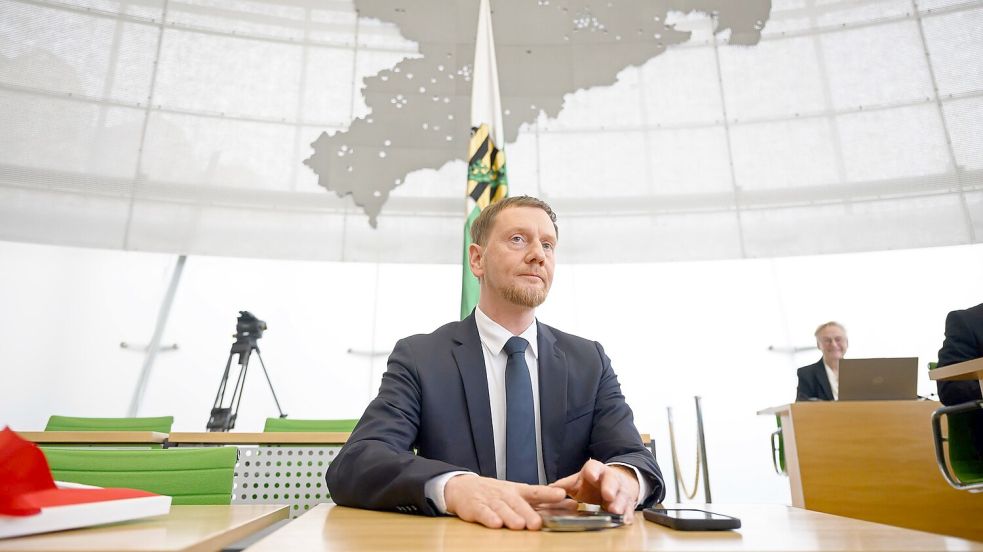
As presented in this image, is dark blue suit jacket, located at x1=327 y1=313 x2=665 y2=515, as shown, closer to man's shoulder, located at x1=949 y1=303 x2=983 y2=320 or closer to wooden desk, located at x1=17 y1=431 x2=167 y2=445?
wooden desk, located at x1=17 y1=431 x2=167 y2=445

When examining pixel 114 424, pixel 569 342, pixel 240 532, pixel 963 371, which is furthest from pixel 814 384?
pixel 114 424

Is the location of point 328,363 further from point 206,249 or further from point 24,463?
point 24,463

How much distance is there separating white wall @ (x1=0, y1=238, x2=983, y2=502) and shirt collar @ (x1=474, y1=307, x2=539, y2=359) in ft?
11.3

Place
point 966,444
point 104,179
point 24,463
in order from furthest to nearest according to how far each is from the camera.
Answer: point 104,179
point 966,444
point 24,463

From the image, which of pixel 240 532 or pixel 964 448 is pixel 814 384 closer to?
pixel 964 448

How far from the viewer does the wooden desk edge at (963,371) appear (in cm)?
172

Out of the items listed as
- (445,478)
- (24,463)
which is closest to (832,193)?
(445,478)

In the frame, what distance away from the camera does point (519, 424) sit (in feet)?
3.73

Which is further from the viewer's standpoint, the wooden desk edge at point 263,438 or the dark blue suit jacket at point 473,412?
the wooden desk edge at point 263,438

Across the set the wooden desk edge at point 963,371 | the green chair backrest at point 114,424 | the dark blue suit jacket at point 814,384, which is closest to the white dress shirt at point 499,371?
the wooden desk edge at point 963,371

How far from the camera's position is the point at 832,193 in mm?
4551

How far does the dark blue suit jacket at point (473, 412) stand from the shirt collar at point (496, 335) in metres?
0.02

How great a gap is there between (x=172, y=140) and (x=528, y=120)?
2.96 metres

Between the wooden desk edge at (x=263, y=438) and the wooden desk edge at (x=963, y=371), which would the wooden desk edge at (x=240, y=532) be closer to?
the wooden desk edge at (x=263, y=438)
